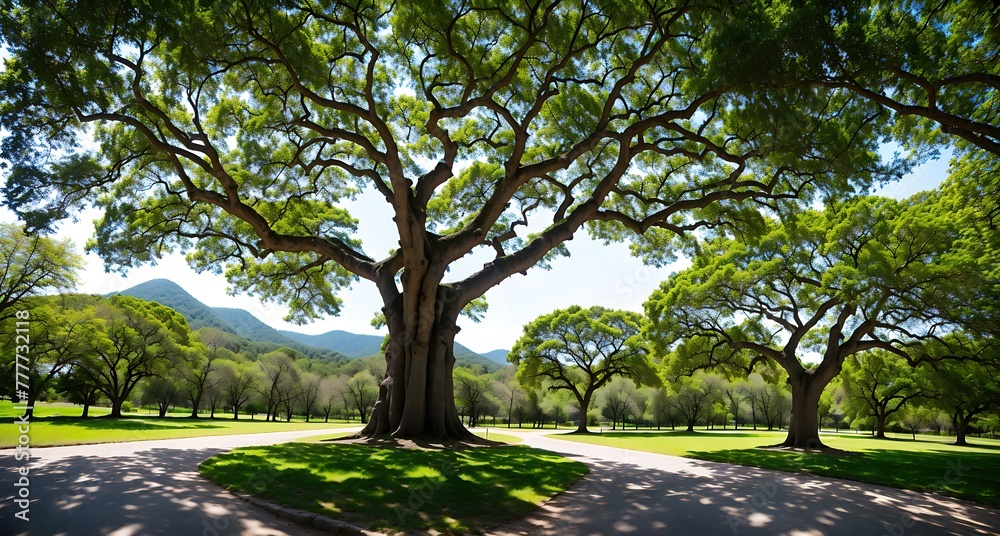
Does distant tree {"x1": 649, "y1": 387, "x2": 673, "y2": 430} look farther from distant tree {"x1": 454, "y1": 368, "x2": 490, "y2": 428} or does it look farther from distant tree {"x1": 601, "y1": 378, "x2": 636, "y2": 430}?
distant tree {"x1": 454, "y1": 368, "x2": 490, "y2": 428}

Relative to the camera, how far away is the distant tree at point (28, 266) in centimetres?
2214

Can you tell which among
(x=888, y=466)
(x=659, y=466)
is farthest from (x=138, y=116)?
(x=888, y=466)

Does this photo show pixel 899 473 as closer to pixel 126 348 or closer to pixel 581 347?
pixel 581 347

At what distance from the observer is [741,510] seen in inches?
259

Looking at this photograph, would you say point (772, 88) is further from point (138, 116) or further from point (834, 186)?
point (138, 116)

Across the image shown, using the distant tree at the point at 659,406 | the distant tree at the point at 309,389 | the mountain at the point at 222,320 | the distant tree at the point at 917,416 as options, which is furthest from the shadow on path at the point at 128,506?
the mountain at the point at 222,320

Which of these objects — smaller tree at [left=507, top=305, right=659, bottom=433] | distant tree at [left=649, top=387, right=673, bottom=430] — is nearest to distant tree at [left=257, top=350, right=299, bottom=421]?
smaller tree at [left=507, top=305, right=659, bottom=433]

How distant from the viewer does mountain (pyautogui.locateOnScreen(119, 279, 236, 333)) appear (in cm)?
13338

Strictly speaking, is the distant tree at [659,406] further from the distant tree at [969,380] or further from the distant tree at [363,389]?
the distant tree at [363,389]

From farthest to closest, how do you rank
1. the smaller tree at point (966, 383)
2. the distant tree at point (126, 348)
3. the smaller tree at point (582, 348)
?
the smaller tree at point (582, 348) → the distant tree at point (126, 348) → the smaller tree at point (966, 383)

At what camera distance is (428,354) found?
14.8 meters

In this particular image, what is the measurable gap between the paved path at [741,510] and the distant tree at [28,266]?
26870mm

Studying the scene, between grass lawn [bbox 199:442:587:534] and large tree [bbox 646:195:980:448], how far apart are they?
12408 millimetres

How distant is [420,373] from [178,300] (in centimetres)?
16209
